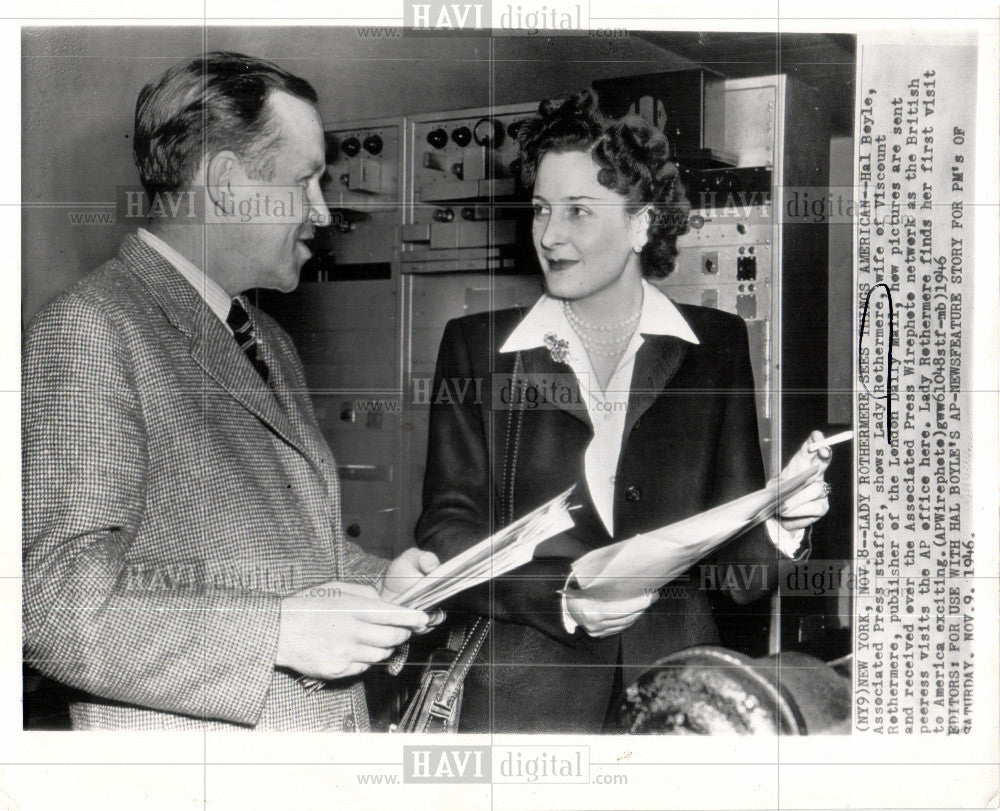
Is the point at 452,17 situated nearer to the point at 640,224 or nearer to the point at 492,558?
the point at 640,224

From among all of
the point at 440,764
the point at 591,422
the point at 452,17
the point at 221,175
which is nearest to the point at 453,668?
the point at 440,764

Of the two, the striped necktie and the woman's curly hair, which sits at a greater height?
the woman's curly hair

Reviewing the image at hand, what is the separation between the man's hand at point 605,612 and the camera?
2.22 meters

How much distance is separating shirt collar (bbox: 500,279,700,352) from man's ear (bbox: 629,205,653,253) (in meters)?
0.10

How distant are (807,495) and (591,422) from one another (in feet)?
1.93

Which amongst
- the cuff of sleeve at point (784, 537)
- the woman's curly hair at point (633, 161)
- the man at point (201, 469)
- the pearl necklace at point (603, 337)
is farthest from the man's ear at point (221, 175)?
the cuff of sleeve at point (784, 537)

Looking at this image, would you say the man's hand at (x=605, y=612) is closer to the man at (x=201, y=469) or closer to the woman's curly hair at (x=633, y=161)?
the man at (x=201, y=469)

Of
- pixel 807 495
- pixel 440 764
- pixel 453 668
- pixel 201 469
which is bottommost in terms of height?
pixel 440 764

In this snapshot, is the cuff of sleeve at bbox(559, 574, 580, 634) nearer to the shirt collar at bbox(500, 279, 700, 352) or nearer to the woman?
the woman

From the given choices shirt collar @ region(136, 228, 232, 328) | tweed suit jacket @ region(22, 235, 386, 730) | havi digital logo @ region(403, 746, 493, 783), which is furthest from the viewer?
havi digital logo @ region(403, 746, 493, 783)

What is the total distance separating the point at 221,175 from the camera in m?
2.11

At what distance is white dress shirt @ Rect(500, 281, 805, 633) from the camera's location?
220 centimetres

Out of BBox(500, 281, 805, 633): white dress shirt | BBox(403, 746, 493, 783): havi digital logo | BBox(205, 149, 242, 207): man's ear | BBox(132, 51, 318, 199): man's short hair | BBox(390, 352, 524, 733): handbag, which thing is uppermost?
BBox(132, 51, 318, 199): man's short hair
